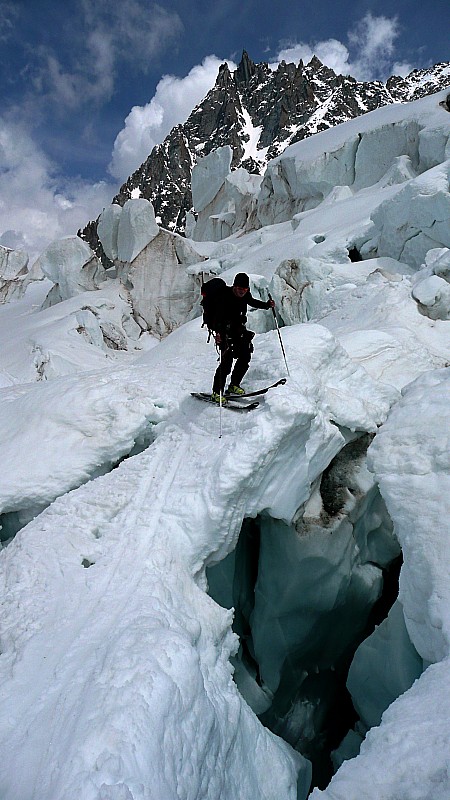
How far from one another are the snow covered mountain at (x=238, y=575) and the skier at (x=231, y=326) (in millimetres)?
417

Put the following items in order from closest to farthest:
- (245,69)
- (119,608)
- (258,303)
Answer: (119,608) → (258,303) → (245,69)

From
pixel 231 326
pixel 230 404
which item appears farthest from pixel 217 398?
pixel 231 326

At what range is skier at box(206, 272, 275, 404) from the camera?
187 inches

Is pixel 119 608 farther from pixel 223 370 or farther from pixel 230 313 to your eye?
pixel 230 313

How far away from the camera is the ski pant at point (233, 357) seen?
4898 millimetres

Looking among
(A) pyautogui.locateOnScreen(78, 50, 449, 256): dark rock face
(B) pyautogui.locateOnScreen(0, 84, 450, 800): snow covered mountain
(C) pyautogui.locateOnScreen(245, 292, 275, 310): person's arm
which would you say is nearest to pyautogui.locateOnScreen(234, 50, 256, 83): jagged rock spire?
(A) pyautogui.locateOnScreen(78, 50, 449, 256): dark rock face

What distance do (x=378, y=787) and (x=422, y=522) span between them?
195 cm

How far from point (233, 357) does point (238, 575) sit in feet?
8.83

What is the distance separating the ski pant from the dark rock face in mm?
68772

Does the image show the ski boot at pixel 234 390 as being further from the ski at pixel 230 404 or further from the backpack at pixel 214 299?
the backpack at pixel 214 299

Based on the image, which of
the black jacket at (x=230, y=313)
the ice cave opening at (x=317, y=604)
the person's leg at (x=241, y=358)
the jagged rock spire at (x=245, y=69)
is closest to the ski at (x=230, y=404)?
the person's leg at (x=241, y=358)

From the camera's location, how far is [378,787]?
1.99 metres

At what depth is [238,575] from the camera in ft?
18.5

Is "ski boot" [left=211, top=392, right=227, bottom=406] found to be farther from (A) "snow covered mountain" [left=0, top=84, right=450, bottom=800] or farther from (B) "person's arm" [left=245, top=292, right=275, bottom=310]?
(B) "person's arm" [left=245, top=292, right=275, bottom=310]
